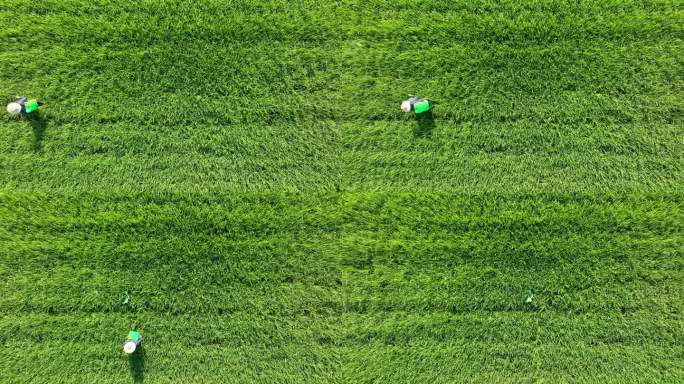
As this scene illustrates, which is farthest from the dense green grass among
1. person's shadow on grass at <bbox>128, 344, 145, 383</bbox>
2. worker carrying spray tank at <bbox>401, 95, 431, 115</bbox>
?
worker carrying spray tank at <bbox>401, 95, 431, 115</bbox>

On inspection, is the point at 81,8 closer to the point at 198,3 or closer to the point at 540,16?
the point at 198,3

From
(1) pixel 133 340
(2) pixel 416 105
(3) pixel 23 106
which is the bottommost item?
(1) pixel 133 340

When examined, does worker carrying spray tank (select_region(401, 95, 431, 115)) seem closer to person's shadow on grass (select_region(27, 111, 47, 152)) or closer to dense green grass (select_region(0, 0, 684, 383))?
dense green grass (select_region(0, 0, 684, 383))

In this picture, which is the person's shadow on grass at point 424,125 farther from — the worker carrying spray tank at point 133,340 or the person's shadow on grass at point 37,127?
the person's shadow on grass at point 37,127

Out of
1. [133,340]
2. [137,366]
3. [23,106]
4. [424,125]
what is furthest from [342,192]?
[23,106]

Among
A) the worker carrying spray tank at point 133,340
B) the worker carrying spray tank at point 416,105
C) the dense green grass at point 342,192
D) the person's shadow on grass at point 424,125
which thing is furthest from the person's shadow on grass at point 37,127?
the person's shadow on grass at point 424,125

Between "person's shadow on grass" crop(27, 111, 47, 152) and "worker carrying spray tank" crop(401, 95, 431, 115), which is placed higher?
"worker carrying spray tank" crop(401, 95, 431, 115)

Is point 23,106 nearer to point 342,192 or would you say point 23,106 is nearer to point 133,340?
point 133,340
